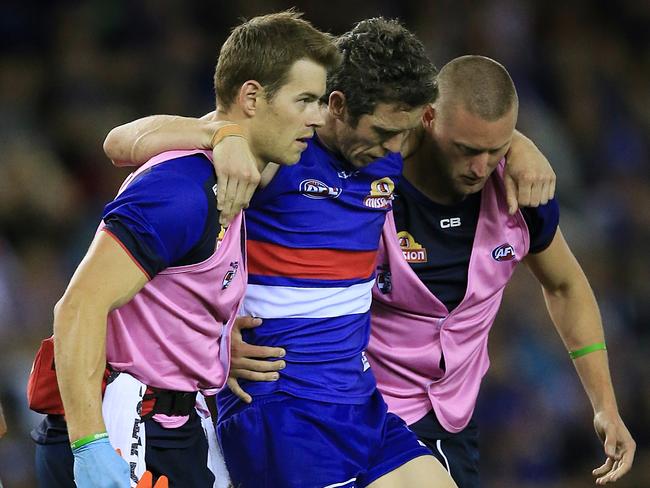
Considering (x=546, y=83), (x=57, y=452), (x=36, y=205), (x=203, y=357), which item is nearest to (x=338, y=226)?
(x=203, y=357)

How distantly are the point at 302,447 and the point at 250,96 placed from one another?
3.13ft

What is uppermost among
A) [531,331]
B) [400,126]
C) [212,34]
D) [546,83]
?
[400,126]

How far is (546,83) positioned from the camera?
830 cm

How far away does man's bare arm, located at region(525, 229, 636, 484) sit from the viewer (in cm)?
398

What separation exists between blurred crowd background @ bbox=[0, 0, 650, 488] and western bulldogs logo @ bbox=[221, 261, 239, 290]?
3059 mm

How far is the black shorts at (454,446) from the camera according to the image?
388cm

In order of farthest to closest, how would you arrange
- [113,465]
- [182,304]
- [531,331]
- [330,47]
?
[531,331] → [330,47] → [182,304] → [113,465]

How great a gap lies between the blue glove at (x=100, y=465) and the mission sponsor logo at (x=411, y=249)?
1.33 metres

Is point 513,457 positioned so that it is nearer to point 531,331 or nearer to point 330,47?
point 531,331

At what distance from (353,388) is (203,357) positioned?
508mm

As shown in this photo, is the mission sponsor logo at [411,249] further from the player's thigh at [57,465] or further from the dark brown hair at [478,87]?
the player's thigh at [57,465]

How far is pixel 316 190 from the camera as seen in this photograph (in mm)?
3361

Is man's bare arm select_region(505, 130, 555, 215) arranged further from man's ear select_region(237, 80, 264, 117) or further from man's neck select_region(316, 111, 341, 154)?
man's ear select_region(237, 80, 264, 117)

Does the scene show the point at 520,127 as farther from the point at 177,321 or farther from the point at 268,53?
the point at 177,321
